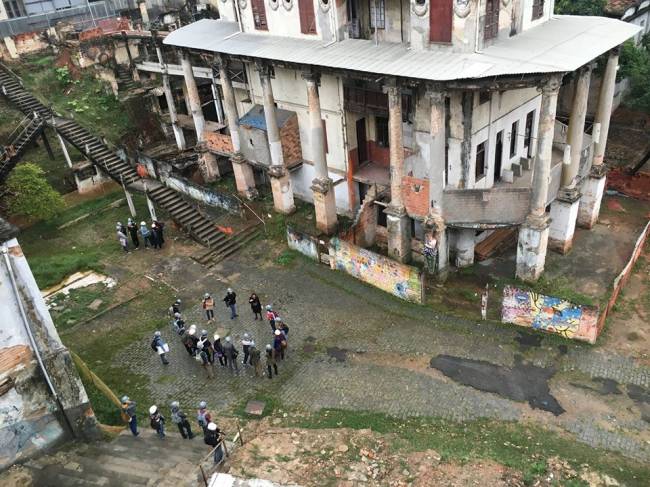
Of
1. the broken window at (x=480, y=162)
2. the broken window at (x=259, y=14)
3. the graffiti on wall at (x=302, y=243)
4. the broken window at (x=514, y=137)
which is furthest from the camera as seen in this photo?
the broken window at (x=259, y=14)

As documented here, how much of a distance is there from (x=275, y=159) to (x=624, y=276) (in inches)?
739

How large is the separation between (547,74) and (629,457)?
1363 cm

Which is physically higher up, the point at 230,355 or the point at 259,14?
the point at 259,14

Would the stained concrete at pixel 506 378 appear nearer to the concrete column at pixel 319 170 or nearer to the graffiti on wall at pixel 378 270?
the graffiti on wall at pixel 378 270

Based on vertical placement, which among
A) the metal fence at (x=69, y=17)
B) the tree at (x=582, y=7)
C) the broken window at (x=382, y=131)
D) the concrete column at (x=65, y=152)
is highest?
the metal fence at (x=69, y=17)

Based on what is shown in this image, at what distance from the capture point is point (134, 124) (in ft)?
133

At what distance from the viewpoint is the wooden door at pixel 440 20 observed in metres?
21.8

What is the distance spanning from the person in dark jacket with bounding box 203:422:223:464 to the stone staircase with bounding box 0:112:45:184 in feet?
74.4

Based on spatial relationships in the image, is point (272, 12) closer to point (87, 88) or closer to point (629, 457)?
point (87, 88)

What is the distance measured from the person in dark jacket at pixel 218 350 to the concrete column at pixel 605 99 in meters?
20.6

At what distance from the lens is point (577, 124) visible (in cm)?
2486

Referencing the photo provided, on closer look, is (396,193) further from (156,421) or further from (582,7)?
(582,7)

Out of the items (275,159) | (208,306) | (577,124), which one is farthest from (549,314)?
(275,159)

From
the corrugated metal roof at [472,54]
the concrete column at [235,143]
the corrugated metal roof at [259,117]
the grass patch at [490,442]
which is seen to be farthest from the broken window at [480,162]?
the concrete column at [235,143]
